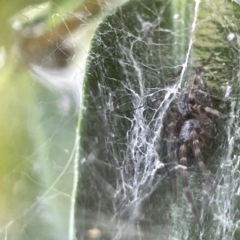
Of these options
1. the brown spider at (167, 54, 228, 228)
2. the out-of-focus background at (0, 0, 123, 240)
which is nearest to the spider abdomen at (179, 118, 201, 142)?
the brown spider at (167, 54, 228, 228)

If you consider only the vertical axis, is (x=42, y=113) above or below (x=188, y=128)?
above

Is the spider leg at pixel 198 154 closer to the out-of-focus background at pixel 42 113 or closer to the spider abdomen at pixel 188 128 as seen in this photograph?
the spider abdomen at pixel 188 128

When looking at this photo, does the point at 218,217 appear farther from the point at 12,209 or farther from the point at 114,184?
the point at 12,209

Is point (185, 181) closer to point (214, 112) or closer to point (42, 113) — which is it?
point (214, 112)

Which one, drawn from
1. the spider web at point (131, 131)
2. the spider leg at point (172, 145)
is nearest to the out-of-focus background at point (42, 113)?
the spider web at point (131, 131)

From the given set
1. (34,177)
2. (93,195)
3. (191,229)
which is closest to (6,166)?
(34,177)

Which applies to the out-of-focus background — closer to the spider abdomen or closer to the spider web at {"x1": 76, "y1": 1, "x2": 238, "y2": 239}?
the spider web at {"x1": 76, "y1": 1, "x2": 238, "y2": 239}

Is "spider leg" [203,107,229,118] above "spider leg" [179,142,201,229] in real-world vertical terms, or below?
above

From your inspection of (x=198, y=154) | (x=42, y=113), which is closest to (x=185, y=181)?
(x=198, y=154)
